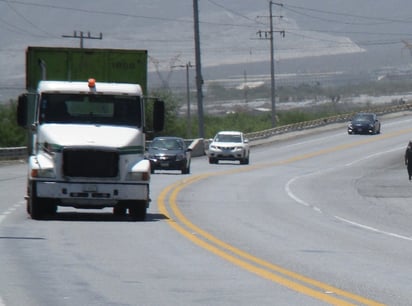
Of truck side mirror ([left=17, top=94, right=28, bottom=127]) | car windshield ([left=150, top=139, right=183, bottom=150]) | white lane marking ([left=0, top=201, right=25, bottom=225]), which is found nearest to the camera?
truck side mirror ([left=17, top=94, right=28, bottom=127])

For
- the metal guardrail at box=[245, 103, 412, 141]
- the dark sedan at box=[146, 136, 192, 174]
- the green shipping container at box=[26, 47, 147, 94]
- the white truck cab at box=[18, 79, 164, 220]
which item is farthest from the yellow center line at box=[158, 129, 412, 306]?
the metal guardrail at box=[245, 103, 412, 141]

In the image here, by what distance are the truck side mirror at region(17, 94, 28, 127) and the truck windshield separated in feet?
1.00

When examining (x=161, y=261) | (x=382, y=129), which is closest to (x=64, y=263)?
(x=161, y=261)

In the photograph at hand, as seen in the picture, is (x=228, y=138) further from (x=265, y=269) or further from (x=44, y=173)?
(x=265, y=269)

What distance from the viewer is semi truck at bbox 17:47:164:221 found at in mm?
23953

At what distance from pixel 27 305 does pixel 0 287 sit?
1366 millimetres

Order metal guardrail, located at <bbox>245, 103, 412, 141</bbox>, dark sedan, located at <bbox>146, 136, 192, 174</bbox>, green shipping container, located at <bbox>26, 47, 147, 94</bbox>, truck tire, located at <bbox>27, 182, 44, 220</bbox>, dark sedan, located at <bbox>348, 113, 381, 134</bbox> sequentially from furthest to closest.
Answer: dark sedan, located at <bbox>348, 113, 381, 134</bbox>, metal guardrail, located at <bbox>245, 103, 412, 141</bbox>, dark sedan, located at <bbox>146, 136, 192, 174</bbox>, green shipping container, located at <bbox>26, 47, 147, 94</bbox>, truck tire, located at <bbox>27, 182, 44, 220</bbox>

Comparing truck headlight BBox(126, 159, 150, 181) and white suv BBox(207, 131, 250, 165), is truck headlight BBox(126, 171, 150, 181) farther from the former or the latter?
white suv BBox(207, 131, 250, 165)

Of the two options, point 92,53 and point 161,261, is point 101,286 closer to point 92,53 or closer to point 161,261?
point 161,261

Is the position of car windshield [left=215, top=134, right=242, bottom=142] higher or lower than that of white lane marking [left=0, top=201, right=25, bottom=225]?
higher

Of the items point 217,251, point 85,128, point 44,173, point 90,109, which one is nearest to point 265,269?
point 217,251

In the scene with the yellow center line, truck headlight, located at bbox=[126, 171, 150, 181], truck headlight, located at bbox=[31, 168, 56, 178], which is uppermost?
truck headlight, located at bbox=[31, 168, 56, 178]

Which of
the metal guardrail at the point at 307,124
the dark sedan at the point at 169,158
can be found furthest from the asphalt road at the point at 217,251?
the metal guardrail at the point at 307,124

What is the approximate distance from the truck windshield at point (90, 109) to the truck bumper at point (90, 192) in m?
1.36
